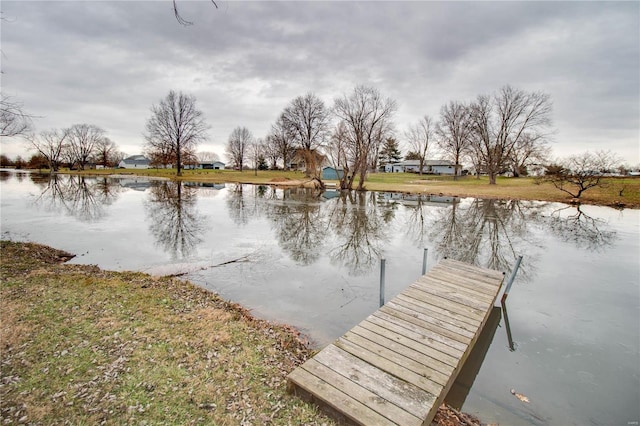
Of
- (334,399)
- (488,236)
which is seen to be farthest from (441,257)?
(334,399)

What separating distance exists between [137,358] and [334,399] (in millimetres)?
2961

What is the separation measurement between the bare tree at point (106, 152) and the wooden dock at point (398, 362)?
103082 mm

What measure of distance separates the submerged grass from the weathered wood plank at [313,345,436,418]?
1.99 ft

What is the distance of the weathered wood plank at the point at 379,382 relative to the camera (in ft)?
11.1

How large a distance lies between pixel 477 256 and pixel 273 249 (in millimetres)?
7435

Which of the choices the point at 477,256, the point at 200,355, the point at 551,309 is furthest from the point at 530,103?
the point at 200,355

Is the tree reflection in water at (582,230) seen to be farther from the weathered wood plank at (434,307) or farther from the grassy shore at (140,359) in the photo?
the grassy shore at (140,359)

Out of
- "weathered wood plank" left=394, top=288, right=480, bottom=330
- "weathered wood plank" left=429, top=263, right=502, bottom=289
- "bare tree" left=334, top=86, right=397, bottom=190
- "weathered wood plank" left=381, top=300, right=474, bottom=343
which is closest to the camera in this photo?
"weathered wood plank" left=381, top=300, right=474, bottom=343

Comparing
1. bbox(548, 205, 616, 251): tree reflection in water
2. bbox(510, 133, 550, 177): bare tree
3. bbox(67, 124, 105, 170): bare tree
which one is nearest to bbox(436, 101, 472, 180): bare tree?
bbox(510, 133, 550, 177): bare tree

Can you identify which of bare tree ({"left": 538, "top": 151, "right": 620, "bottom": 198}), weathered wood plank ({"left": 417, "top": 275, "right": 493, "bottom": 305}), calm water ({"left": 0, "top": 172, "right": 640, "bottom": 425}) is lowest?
calm water ({"left": 0, "top": 172, "right": 640, "bottom": 425})

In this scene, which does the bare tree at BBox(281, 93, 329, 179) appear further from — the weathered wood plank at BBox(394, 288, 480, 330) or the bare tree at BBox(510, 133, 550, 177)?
the weathered wood plank at BBox(394, 288, 480, 330)

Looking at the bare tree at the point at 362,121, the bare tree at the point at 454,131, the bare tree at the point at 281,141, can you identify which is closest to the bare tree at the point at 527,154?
the bare tree at the point at 454,131

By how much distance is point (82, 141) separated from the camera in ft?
262

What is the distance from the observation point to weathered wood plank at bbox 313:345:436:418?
3.37m
